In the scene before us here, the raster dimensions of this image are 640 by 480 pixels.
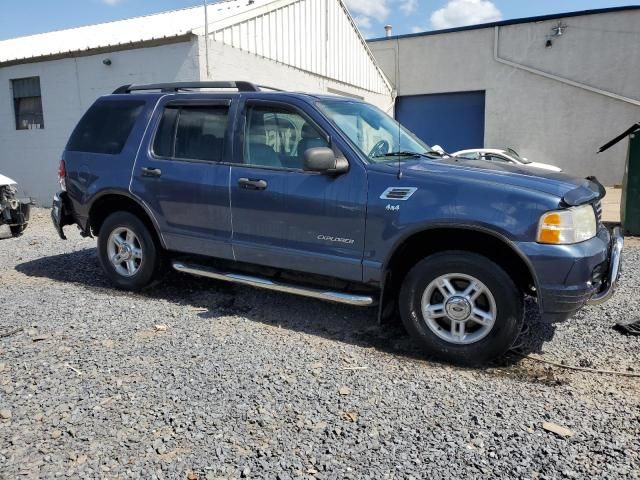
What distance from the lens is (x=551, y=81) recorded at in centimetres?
1900

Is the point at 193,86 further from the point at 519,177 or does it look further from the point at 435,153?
the point at 519,177

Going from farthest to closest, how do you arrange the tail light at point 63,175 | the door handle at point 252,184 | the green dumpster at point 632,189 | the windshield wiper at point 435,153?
1. the green dumpster at point 632,189
2. the tail light at point 63,175
3. the windshield wiper at point 435,153
4. the door handle at point 252,184

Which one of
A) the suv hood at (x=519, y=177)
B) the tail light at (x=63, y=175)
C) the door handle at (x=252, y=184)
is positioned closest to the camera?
the suv hood at (x=519, y=177)

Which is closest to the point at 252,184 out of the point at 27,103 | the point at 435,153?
the point at 435,153

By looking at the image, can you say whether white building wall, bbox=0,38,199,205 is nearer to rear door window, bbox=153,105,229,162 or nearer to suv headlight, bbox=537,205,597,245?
rear door window, bbox=153,105,229,162

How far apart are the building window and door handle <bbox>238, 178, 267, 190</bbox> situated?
10639mm

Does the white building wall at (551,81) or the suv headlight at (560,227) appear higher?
the white building wall at (551,81)

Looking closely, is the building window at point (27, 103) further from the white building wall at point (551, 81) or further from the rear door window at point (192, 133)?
the white building wall at point (551, 81)

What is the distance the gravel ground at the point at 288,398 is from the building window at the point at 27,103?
966cm

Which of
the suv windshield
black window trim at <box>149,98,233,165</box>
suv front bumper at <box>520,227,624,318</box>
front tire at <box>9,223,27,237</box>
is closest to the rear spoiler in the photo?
suv front bumper at <box>520,227,624,318</box>

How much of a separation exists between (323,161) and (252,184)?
79cm

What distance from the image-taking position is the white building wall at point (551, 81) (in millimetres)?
18125

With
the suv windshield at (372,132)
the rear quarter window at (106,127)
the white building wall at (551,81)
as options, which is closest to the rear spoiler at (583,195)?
the suv windshield at (372,132)

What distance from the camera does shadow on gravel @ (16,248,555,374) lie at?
428 centimetres
